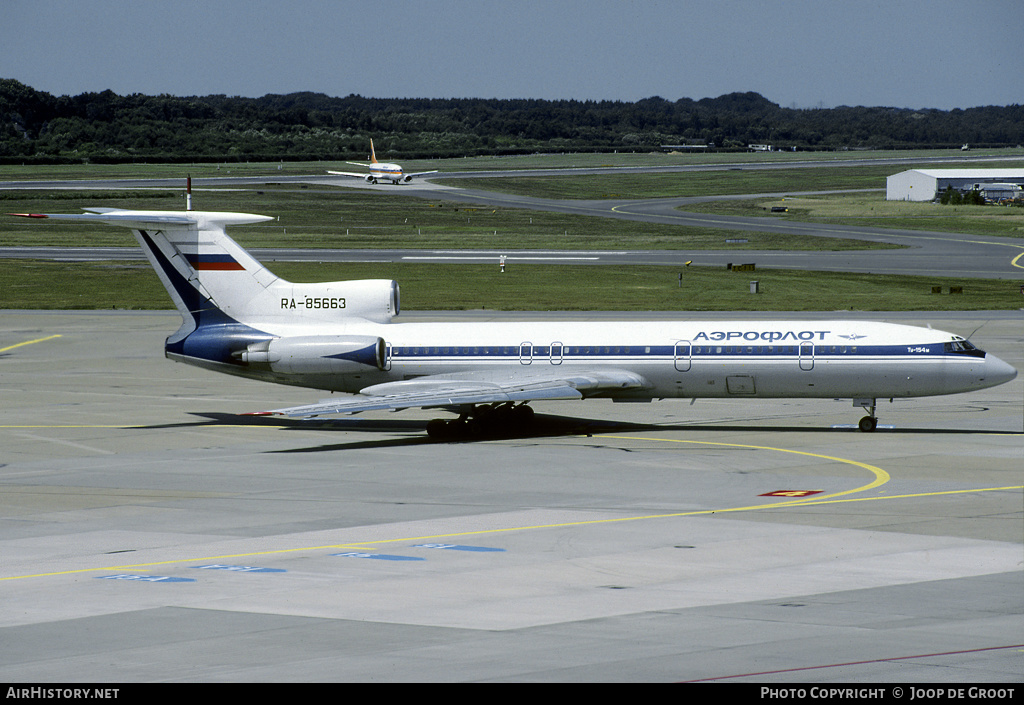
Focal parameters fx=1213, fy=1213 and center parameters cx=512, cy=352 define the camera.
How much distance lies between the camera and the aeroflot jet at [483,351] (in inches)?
1469

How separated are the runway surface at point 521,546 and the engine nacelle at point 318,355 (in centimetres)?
225

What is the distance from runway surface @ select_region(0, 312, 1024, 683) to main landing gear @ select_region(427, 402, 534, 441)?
4.14ft

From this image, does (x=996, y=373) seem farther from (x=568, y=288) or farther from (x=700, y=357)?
(x=568, y=288)

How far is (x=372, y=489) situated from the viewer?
96.7 feet

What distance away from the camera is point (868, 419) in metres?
37.6

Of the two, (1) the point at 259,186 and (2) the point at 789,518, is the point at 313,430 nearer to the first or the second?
(2) the point at 789,518

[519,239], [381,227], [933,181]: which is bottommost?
[519,239]

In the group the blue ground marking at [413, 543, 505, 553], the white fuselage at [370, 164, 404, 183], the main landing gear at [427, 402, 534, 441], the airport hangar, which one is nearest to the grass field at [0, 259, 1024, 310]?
the main landing gear at [427, 402, 534, 441]

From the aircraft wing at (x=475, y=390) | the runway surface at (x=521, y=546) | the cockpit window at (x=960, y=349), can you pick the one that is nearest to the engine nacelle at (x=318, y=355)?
the aircraft wing at (x=475, y=390)

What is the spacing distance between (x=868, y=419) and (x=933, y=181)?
418 feet

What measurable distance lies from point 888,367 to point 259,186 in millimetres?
136739

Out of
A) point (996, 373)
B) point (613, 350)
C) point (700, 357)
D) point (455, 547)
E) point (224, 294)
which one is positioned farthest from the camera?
Result: point (224, 294)

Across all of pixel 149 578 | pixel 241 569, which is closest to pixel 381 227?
pixel 241 569

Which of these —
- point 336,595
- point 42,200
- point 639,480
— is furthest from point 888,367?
point 42,200
